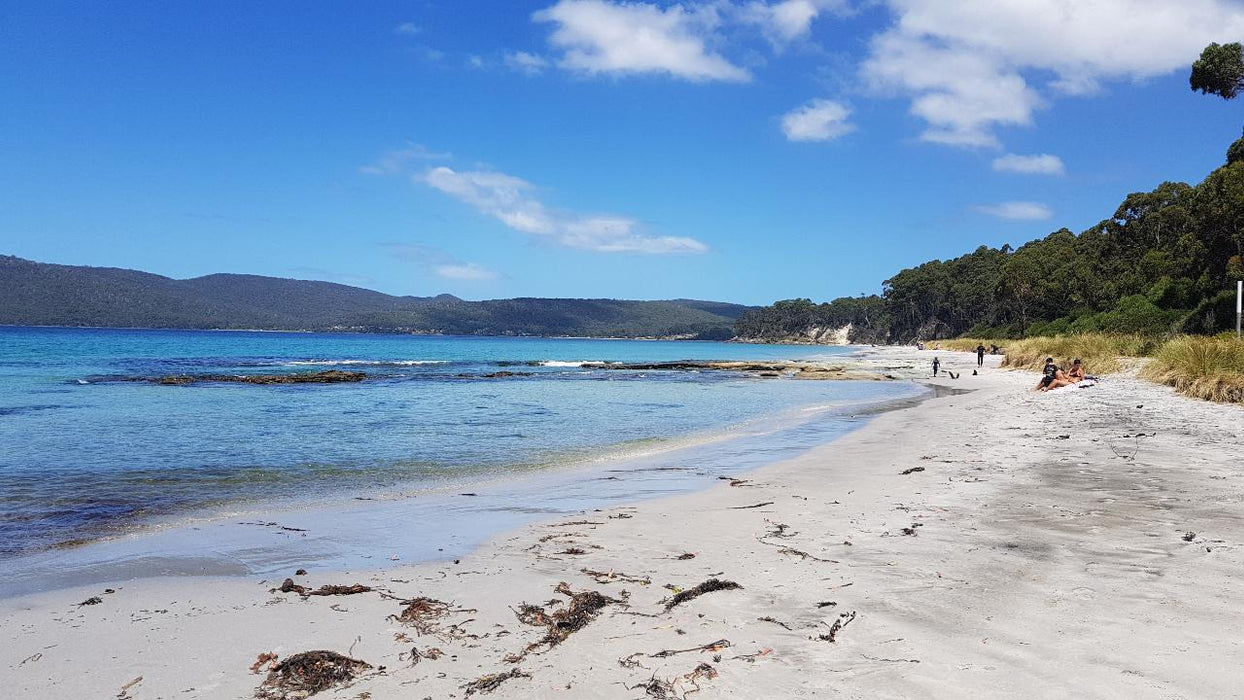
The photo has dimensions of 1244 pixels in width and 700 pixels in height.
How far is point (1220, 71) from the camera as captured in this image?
2995 centimetres

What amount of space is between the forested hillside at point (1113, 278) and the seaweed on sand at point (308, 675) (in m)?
38.6

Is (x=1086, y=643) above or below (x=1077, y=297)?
below

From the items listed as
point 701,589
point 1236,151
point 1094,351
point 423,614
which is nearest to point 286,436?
point 423,614

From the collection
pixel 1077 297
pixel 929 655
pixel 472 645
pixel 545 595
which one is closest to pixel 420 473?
pixel 545 595

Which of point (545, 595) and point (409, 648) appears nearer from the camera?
point (409, 648)

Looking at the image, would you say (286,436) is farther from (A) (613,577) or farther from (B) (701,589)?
(B) (701,589)

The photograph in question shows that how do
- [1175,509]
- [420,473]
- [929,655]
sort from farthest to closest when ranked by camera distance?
[420,473] → [1175,509] → [929,655]

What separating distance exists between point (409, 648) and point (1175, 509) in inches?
278

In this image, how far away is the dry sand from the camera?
11.2 feet

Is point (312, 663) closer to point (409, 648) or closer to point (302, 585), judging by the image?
point (409, 648)

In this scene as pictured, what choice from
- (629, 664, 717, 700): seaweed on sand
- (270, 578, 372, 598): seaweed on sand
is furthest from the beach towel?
(270, 578, 372, 598): seaweed on sand

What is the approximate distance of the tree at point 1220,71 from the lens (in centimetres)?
2958

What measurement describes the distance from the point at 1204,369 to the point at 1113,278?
61.2 meters

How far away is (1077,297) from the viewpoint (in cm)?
6944
